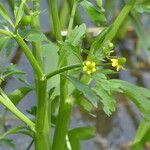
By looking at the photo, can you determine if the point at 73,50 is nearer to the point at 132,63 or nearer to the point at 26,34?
the point at 26,34

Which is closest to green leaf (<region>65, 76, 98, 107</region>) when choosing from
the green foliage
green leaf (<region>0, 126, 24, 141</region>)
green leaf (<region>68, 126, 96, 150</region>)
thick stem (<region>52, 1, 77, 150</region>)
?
the green foliage

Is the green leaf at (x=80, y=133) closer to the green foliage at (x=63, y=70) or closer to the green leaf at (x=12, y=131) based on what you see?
the green foliage at (x=63, y=70)

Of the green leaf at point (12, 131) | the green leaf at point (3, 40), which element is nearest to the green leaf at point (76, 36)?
the green leaf at point (3, 40)

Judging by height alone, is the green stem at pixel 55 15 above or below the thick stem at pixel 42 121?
above

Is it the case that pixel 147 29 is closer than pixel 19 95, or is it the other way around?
pixel 19 95

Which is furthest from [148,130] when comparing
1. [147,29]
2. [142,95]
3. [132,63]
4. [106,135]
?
[147,29]

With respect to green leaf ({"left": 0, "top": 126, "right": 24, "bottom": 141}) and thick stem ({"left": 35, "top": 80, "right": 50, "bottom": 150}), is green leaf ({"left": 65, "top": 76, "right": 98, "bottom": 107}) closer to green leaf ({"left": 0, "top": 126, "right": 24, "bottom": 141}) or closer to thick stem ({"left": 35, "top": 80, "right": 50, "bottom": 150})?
thick stem ({"left": 35, "top": 80, "right": 50, "bottom": 150})

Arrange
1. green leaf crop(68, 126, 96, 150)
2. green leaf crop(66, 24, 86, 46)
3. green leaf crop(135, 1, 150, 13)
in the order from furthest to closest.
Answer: green leaf crop(68, 126, 96, 150), green leaf crop(135, 1, 150, 13), green leaf crop(66, 24, 86, 46)

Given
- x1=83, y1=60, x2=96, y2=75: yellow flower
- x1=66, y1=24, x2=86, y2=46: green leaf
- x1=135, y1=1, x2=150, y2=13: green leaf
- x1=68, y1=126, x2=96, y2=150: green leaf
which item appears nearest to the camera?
x1=83, y1=60, x2=96, y2=75: yellow flower

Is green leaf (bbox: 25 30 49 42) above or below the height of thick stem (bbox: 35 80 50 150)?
above
